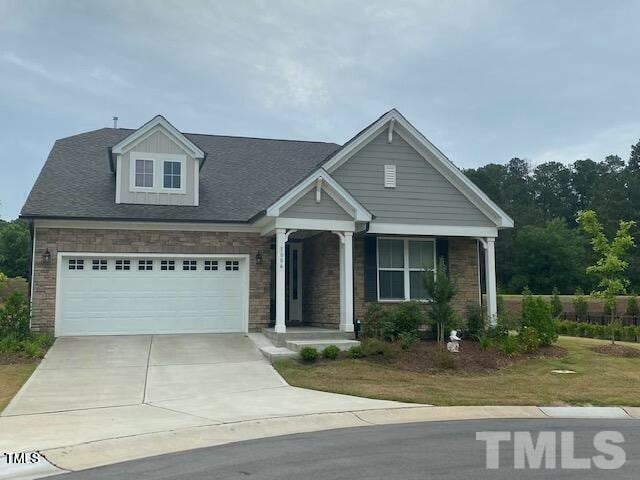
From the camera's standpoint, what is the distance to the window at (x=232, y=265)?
17203 millimetres

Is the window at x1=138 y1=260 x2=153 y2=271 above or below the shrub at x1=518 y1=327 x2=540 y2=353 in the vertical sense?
above

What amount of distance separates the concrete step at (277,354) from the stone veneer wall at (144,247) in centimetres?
271

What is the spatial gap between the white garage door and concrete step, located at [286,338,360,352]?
10.0 feet

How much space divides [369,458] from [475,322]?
1044cm

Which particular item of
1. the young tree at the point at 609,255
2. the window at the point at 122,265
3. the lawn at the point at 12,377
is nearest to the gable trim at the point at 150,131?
the window at the point at 122,265

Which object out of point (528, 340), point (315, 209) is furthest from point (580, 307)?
point (315, 209)

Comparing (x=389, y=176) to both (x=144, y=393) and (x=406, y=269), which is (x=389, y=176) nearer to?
(x=406, y=269)

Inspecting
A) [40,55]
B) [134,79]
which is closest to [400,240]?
[134,79]

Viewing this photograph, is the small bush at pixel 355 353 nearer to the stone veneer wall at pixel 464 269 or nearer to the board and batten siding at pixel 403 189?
the board and batten siding at pixel 403 189

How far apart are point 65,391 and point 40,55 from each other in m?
11.1

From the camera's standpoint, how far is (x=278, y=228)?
1523 cm

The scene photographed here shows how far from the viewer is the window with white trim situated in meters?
16.9

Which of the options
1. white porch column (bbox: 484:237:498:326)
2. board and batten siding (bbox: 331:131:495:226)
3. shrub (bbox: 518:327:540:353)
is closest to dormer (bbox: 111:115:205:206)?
board and batten siding (bbox: 331:131:495:226)

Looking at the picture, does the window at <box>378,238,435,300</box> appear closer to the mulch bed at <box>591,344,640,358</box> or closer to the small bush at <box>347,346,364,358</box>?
the small bush at <box>347,346,364,358</box>
